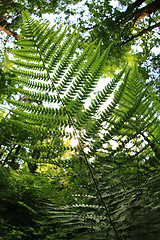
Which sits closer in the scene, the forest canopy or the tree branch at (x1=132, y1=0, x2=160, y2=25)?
the forest canopy

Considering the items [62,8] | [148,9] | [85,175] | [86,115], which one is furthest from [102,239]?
[62,8]

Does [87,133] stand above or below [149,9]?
below

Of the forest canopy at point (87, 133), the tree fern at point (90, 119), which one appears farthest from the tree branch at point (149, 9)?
the tree fern at point (90, 119)

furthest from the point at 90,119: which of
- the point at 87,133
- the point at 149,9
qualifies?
the point at 149,9

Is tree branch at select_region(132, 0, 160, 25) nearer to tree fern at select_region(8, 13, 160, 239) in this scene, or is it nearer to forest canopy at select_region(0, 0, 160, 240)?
forest canopy at select_region(0, 0, 160, 240)

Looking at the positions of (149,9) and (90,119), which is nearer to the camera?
(90,119)

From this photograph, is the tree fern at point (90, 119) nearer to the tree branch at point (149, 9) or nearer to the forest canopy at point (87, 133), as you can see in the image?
the forest canopy at point (87, 133)

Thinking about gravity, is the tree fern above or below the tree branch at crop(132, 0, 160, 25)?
below

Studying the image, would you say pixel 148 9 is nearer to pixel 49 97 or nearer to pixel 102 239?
pixel 49 97

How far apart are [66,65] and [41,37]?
0.71ft

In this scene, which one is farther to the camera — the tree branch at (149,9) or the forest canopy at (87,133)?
the tree branch at (149,9)

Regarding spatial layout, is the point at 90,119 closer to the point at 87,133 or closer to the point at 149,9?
the point at 87,133

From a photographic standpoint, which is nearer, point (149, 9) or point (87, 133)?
point (87, 133)

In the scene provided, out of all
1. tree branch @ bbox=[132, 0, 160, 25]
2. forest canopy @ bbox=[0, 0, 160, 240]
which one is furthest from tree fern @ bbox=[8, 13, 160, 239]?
tree branch @ bbox=[132, 0, 160, 25]
